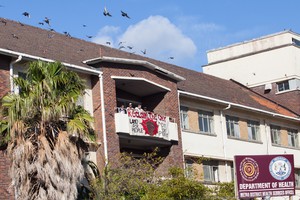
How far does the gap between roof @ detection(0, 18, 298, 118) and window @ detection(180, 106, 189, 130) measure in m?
1.09

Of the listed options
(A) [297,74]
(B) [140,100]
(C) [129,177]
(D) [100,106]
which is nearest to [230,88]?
(A) [297,74]

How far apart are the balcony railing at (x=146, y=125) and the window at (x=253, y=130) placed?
9185mm

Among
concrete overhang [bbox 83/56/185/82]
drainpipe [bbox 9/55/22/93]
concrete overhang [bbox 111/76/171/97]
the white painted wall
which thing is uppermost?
the white painted wall

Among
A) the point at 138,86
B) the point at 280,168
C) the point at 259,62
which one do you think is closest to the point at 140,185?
the point at 280,168

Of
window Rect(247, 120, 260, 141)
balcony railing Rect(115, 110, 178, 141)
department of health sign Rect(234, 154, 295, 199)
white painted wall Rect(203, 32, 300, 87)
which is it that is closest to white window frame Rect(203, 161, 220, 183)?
balcony railing Rect(115, 110, 178, 141)

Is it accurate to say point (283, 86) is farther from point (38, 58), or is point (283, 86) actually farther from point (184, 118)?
point (38, 58)

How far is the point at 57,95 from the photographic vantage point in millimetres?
24422

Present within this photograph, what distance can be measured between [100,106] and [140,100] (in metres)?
6.06

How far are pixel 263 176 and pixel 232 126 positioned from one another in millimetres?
13664

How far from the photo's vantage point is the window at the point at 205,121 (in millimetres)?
39781

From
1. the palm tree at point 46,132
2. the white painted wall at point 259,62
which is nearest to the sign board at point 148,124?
the palm tree at point 46,132

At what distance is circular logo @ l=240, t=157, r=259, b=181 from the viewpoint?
93.4 ft

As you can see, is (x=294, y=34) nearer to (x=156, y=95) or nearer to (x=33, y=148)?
(x=156, y=95)

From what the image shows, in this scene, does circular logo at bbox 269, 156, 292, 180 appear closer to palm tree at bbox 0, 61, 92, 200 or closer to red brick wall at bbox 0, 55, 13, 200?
palm tree at bbox 0, 61, 92, 200
